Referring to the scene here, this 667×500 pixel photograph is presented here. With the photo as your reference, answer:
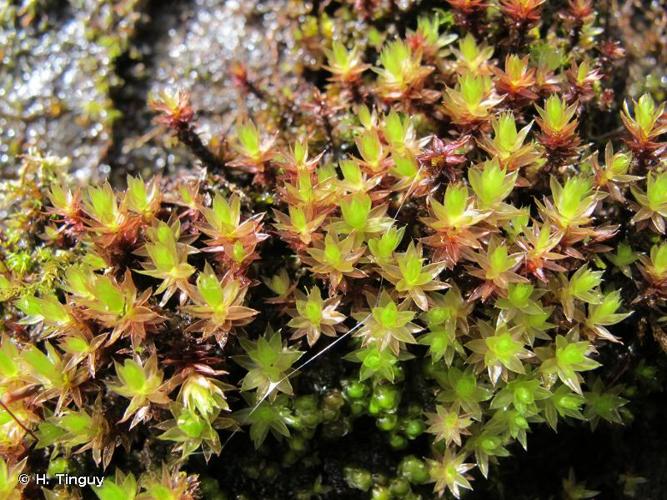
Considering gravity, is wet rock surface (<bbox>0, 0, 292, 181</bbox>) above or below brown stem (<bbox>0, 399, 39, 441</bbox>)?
above

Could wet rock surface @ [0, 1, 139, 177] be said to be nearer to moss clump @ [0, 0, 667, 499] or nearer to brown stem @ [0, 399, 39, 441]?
moss clump @ [0, 0, 667, 499]

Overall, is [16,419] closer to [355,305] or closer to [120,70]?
[355,305]

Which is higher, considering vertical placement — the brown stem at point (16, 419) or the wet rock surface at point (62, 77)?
the wet rock surface at point (62, 77)

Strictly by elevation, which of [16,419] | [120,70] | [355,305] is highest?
[120,70]

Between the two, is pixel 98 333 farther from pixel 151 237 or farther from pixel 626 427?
pixel 626 427

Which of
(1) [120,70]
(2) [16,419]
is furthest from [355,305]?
(1) [120,70]

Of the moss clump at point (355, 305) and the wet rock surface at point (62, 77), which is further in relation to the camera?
the wet rock surface at point (62, 77)

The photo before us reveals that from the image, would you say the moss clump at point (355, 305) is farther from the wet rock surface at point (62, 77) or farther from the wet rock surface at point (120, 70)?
the wet rock surface at point (62, 77)

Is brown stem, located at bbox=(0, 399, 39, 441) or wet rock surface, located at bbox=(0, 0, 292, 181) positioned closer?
brown stem, located at bbox=(0, 399, 39, 441)

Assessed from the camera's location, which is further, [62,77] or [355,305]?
[62,77]

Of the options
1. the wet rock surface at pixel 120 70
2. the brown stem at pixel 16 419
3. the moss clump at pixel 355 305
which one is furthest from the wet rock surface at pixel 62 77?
the brown stem at pixel 16 419

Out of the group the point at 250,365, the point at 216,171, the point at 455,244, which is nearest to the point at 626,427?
the point at 455,244

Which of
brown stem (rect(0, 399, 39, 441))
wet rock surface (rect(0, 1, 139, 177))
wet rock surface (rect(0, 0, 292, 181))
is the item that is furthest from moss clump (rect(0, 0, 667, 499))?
wet rock surface (rect(0, 1, 139, 177))
